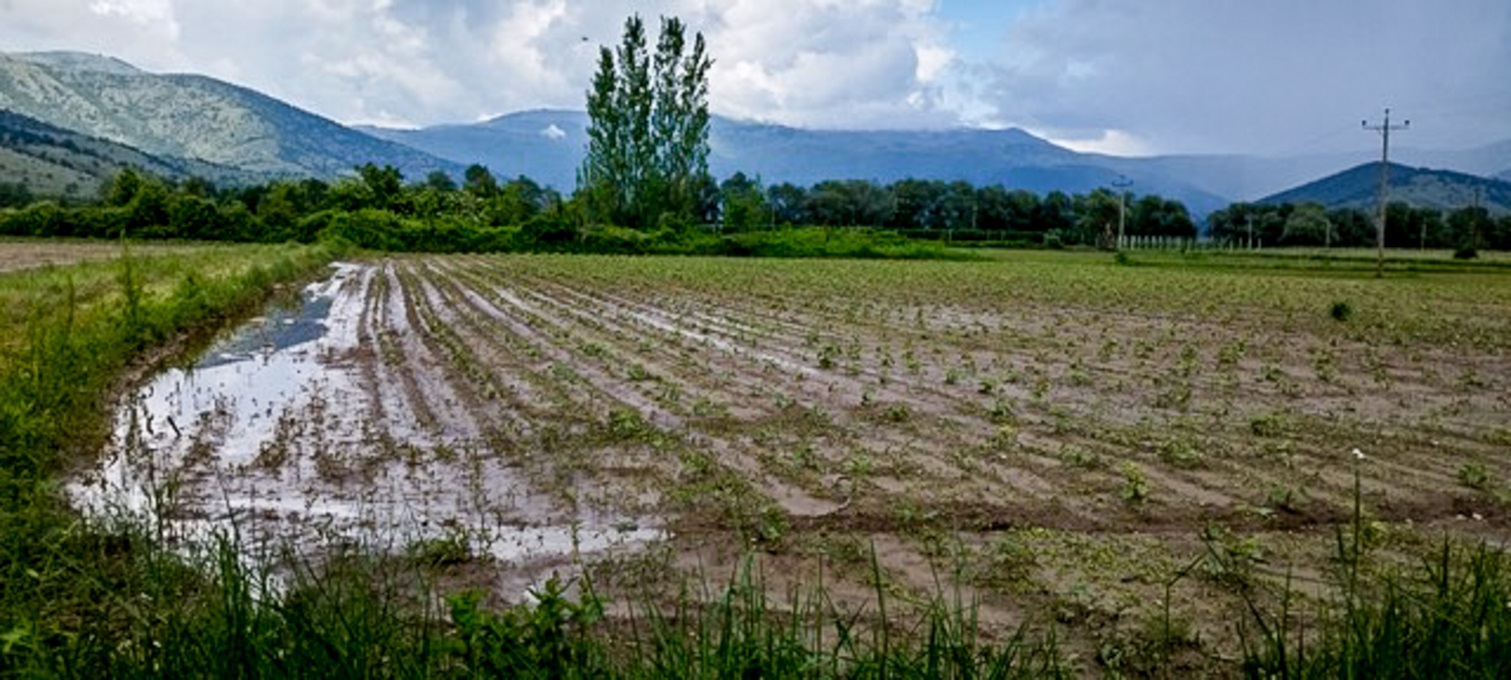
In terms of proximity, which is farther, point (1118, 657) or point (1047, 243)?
point (1047, 243)

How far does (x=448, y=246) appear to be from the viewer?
159 ft

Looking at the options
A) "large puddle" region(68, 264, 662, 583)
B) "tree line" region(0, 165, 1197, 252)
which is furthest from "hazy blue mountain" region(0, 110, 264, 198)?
"large puddle" region(68, 264, 662, 583)

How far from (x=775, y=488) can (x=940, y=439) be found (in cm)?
193

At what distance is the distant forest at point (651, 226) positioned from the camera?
160 ft

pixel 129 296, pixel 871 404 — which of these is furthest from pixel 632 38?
pixel 871 404

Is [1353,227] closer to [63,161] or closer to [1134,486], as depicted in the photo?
[1134,486]

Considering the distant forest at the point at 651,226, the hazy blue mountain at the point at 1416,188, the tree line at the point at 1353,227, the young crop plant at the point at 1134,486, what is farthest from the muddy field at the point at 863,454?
the hazy blue mountain at the point at 1416,188

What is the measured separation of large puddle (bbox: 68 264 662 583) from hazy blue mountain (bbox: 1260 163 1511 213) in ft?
501

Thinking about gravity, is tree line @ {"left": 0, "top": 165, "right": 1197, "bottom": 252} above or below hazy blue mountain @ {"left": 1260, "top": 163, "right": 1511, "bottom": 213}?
below

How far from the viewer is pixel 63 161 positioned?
4646 inches

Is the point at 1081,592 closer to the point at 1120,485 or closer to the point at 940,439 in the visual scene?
the point at 1120,485

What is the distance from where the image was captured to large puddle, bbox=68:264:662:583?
18.1ft

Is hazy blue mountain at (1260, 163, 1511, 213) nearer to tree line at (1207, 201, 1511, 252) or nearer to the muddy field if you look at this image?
tree line at (1207, 201, 1511, 252)

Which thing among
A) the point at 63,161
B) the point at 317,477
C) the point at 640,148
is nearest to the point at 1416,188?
the point at 640,148
